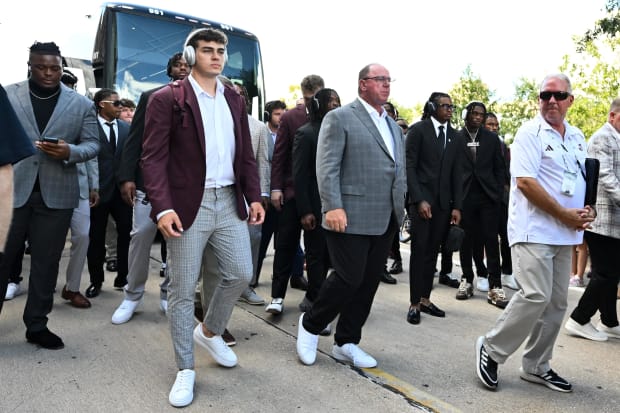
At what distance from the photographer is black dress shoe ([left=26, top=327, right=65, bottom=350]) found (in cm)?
388

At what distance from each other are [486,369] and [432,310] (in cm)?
173

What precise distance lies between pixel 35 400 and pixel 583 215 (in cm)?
329

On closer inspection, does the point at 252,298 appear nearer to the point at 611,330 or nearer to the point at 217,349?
the point at 217,349

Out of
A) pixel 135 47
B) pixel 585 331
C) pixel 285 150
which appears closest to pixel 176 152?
pixel 285 150

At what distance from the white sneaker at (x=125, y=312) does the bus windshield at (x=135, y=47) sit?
19.1 ft

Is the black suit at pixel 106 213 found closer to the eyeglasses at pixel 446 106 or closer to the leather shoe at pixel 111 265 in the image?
the leather shoe at pixel 111 265

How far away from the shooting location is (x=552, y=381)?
11.5 feet

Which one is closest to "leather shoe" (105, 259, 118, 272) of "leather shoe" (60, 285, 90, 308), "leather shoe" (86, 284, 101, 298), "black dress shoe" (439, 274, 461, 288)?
"leather shoe" (86, 284, 101, 298)

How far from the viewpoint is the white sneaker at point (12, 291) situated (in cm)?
523

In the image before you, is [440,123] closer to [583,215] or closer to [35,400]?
[583,215]

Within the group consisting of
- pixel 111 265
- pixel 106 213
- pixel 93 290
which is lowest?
pixel 111 265

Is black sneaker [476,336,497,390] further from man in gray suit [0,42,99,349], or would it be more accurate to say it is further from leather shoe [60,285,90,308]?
leather shoe [60,285,90,308]

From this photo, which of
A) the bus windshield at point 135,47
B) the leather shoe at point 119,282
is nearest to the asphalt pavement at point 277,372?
the leather shoe at point 119,282

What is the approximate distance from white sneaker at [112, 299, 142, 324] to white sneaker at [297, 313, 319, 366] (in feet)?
5.25
